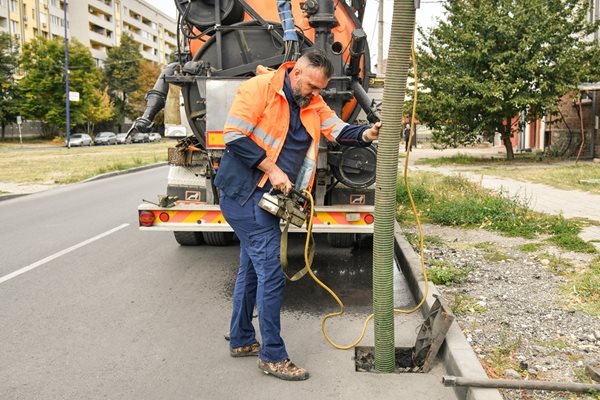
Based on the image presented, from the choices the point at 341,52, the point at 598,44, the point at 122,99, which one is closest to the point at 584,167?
the point at 598,44

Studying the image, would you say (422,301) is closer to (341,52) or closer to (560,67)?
(341,52)

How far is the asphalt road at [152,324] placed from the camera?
12.6 ft

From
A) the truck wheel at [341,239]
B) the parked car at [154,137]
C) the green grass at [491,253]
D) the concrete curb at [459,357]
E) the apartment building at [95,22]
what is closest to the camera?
the concrete curb at [459,357]

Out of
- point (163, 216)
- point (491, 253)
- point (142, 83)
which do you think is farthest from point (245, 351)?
point (142, 83)

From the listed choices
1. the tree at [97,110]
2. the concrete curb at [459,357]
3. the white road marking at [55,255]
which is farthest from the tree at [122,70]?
the concrete curb at [459,357]

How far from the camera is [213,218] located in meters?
6.11

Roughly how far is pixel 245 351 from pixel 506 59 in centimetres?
1681

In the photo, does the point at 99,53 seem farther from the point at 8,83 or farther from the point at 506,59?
the point at 506,59

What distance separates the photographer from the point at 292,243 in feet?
26.6

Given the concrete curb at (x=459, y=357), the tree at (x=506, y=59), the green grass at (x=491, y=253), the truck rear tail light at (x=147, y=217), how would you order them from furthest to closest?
the tree at (x=506, y=59) < the green grass at (x=491, y=253) < the truck rear tail light at (x=147, y=217) < the concrete curb at (x=459, y=357)

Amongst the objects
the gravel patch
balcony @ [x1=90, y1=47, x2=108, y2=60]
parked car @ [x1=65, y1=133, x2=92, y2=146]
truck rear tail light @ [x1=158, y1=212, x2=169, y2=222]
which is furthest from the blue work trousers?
balcony @ [x1=90, y1=47, x2=108, y2=60]

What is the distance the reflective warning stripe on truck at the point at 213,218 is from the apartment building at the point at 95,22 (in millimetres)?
44147

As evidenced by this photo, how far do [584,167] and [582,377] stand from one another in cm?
1574

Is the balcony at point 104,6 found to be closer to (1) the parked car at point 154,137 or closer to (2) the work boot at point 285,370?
(1) the parked car at point 154,137
